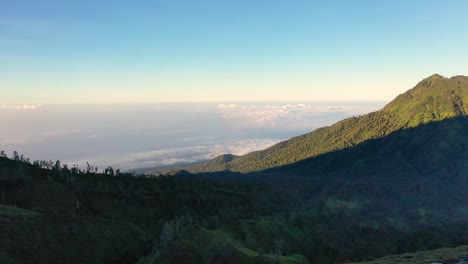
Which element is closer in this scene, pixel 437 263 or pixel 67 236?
pixel 437 263

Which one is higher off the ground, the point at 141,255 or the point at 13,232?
the point at 13,232

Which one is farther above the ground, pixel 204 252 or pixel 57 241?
pixel 204 252

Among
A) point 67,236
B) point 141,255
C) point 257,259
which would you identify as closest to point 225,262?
point 257,259

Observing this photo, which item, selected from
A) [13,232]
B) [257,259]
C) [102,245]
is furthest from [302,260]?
[13,232]

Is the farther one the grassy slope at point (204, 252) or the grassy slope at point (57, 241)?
the grassy slope at point (57, 241)

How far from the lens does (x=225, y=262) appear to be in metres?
132

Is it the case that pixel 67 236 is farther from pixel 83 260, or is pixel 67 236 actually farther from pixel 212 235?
pixel 212 235

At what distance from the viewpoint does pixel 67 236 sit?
601ft

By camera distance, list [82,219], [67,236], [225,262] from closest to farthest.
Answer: [225,262] < [67,236] < [82,219]

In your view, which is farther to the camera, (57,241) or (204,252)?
(57,241)

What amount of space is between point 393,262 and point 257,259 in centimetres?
6427

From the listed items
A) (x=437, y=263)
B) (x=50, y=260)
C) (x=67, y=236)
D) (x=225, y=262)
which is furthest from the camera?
(x=67, y=236)

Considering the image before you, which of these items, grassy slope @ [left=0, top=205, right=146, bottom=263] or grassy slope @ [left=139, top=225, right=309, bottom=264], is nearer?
grassy slope @ [left=139, top=225, right=309, bottom=264]

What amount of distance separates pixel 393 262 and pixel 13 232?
523ft
